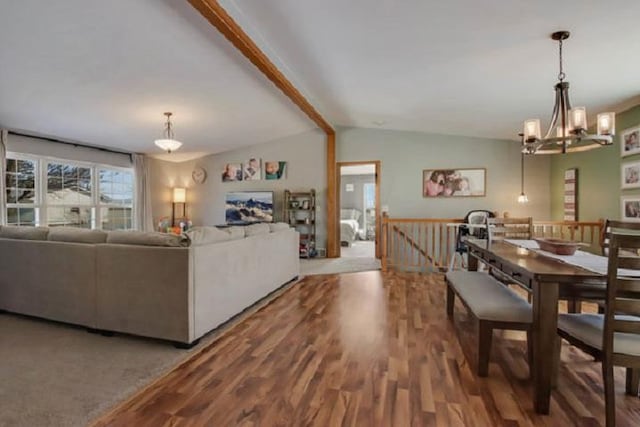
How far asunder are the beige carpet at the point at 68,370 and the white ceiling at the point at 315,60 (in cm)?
258

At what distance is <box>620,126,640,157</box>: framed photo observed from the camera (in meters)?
3.71

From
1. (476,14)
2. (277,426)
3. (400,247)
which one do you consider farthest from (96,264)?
(400,247)

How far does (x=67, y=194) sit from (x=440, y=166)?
700 centimetres

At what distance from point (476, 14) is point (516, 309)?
2.18m

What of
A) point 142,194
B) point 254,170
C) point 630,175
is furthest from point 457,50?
point 142,194

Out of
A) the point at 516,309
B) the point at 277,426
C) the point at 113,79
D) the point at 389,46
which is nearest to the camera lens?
the point at 277,426

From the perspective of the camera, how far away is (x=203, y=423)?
1.63 meters

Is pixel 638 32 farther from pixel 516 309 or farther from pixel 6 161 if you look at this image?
pixel 6 161

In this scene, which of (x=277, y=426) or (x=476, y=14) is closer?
(x=277, y=426)

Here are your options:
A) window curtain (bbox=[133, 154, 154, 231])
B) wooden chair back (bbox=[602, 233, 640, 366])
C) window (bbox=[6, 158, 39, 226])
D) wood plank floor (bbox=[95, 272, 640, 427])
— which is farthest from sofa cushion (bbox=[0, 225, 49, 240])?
wooden chair back (bbox=[602, 233, 640, 366])

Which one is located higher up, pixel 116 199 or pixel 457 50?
pixel 457 50

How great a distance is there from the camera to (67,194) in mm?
5750

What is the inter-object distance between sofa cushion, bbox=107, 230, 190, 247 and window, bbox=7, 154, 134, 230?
12.1 feet

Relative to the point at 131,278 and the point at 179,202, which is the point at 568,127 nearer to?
the point at 131,278
